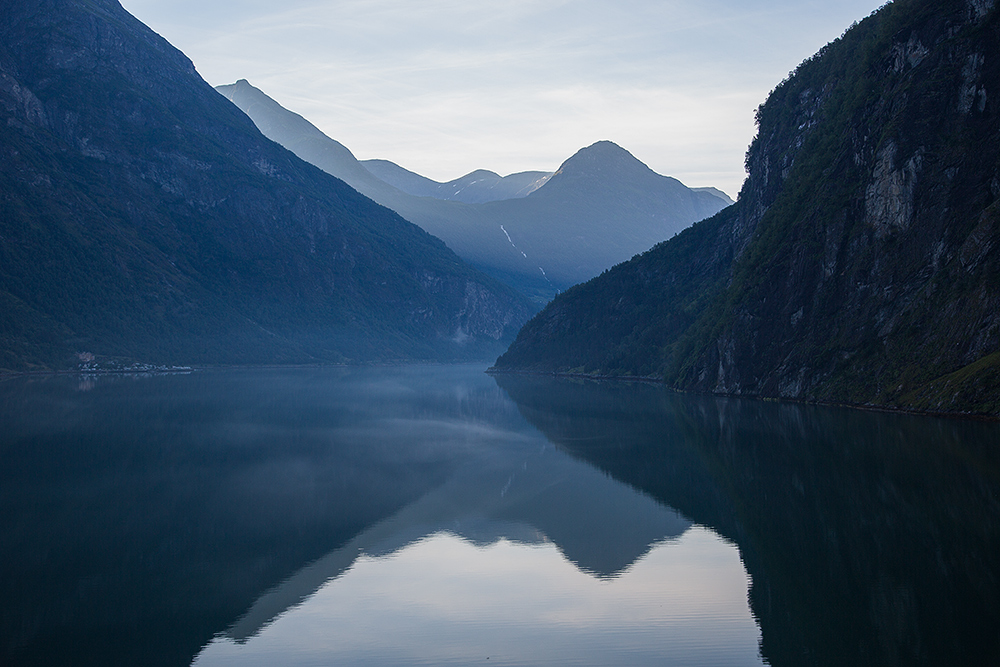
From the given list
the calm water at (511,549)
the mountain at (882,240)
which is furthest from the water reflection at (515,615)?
the mountain at (882,240)

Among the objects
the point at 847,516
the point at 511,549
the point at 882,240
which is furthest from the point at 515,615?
the point at 882,240

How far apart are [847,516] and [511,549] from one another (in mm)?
10917

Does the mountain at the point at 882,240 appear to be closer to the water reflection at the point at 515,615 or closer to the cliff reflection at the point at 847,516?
the cliff reflection at the point at 847,516

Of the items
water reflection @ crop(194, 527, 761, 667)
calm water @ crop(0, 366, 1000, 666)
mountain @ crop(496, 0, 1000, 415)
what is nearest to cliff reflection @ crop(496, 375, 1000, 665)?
calm water @ crop(0, 366, 1000, 666)

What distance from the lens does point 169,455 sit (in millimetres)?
47094

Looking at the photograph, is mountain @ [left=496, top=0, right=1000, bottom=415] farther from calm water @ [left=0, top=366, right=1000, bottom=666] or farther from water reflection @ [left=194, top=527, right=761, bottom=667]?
water reflection @ [left=194, top=527, right=761, bottom=667]

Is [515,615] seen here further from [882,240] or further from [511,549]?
[882,240]

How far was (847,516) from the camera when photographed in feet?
92.1

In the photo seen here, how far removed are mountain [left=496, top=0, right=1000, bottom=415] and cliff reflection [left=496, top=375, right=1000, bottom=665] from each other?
8.10m

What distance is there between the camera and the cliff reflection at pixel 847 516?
1769 centimetres

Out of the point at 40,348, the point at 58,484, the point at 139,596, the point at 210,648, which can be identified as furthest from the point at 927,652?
the point at 40,348

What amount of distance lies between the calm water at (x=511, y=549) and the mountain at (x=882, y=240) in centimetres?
975

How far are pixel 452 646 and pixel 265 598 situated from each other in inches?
238

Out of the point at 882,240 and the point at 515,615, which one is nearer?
the point at 515,615
